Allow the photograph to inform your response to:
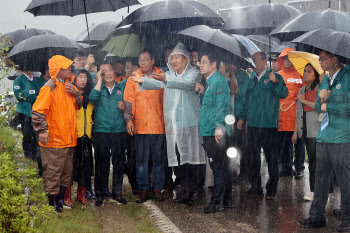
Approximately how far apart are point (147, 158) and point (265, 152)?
72.6 inches

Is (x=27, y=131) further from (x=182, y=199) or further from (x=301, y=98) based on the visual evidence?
(x=301, y=98)

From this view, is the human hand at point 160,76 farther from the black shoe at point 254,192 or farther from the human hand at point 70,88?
the black shoe at point 254,192

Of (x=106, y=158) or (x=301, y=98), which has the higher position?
(x=301, y=98)

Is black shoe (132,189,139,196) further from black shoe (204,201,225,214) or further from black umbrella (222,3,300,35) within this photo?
black umbrella (222,3,300,35)

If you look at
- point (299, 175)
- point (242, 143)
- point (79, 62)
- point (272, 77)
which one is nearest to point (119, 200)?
point (79, 62)

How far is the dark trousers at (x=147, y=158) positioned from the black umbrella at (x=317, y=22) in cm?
241

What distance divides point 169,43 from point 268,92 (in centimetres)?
182

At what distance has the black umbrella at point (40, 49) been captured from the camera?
6574 millimetres

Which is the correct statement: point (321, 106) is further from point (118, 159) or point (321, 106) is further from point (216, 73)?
point (118, 159)

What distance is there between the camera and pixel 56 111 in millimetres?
5758

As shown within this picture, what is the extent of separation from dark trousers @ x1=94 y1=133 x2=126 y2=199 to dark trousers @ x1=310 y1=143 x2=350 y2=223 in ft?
9.35

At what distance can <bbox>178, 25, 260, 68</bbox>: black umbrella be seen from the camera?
593cm

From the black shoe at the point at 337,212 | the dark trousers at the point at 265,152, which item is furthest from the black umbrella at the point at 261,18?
the black shoe at the point at 337,212

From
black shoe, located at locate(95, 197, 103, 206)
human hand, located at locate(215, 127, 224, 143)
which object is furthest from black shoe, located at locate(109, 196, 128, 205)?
human hand, located at locate(215, 127, 224, 143)
